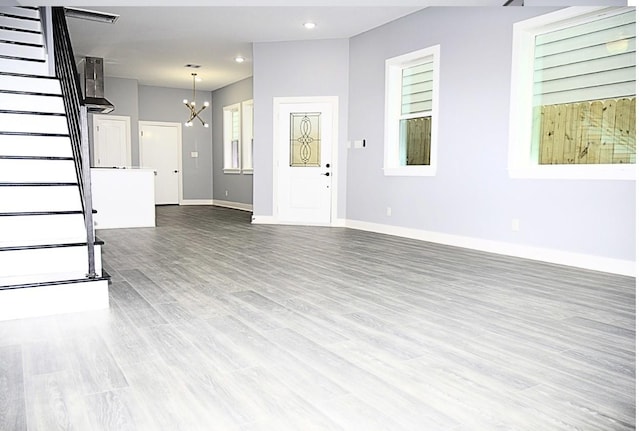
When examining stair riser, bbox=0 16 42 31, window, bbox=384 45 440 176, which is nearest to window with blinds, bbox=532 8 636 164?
window, bbox=384 45 440 176

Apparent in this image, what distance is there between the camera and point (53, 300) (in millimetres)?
2797

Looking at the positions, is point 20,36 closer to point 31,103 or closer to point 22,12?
point 22,12

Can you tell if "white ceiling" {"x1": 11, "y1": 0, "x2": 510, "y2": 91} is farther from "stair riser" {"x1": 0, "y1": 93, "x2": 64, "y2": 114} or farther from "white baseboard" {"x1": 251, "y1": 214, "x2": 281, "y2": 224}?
"white baseboard" {"x1": 251, "y1": 214, "x2": 281, "y2": 224}

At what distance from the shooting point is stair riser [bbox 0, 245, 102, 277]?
288 cm

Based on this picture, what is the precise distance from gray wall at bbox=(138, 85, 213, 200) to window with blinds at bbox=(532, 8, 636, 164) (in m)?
9.13

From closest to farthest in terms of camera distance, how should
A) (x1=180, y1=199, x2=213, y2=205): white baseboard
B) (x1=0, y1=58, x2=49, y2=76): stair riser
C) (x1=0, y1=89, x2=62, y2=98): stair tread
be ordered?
(x1=0, y1=89, x2=62, y2=98): stair tread, (x1=0, y1=58, x2=49, y2=76): stair riser, (x1=180, y1=199, x2=213, y2=205): white baseboard

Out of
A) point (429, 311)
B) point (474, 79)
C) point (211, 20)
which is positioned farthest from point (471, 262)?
point (211, 20)

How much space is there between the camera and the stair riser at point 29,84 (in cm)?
418

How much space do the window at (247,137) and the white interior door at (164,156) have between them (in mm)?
2211

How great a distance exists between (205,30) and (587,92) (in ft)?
17.3

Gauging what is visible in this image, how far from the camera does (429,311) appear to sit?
2.94 m

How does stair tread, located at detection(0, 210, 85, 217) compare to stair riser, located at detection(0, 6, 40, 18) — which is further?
stair riser, located at detection(0, 6, 40, 18)

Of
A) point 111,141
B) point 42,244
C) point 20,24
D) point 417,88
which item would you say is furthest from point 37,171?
point 111,141

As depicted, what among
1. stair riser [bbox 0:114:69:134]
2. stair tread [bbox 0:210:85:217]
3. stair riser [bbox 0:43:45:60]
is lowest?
stair tread [bbox 0:210:85:217]
